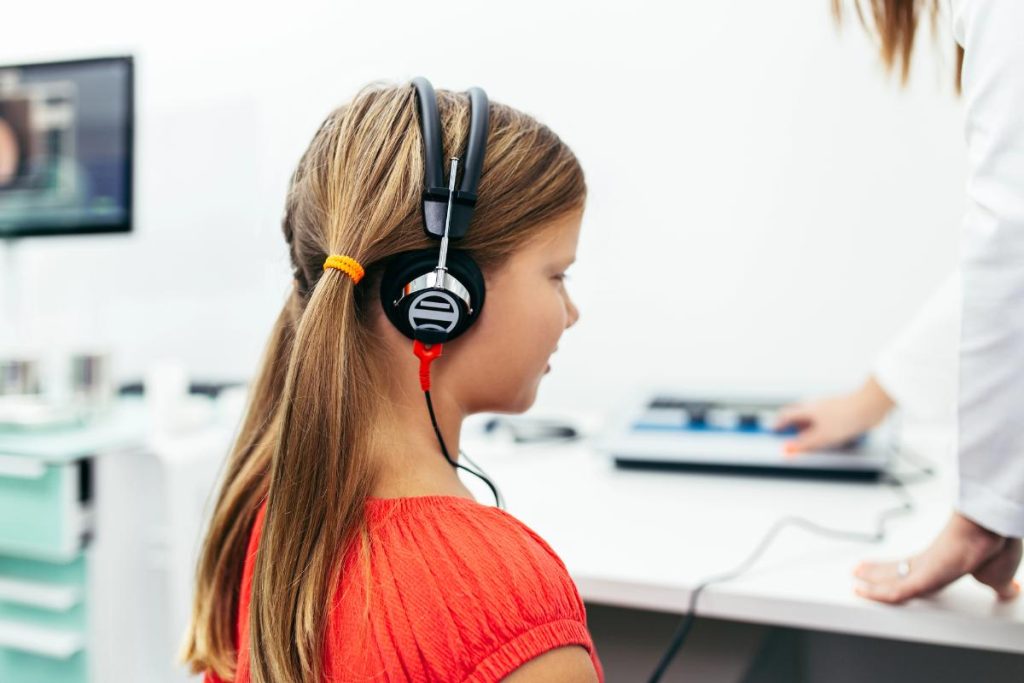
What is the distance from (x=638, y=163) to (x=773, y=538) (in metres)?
0.80

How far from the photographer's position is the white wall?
50.7 inches

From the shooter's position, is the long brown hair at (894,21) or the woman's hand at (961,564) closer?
the woman's hand at (961,564)

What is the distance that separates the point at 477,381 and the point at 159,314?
4.37ft

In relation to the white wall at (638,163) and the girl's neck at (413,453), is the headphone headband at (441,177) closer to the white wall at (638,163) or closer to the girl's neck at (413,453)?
the girl's neck at (413,453)

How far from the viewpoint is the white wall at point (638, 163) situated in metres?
1.29

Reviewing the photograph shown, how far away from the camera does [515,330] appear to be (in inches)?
21.8

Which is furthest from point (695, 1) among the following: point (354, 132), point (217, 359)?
point (217, 359)

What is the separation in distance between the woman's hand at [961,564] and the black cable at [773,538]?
A: 0.12 m

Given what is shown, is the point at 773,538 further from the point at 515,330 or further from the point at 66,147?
the point at 66,147

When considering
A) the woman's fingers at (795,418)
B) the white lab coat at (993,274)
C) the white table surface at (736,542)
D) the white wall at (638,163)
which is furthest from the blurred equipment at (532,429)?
the white lab coat at (993,274)

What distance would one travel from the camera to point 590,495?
96cm

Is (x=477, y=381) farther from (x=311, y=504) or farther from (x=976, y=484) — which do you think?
(x=976, y=484)

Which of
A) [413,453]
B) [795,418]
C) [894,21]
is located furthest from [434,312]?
[795,418]

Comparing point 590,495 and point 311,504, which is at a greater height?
point 311,504
